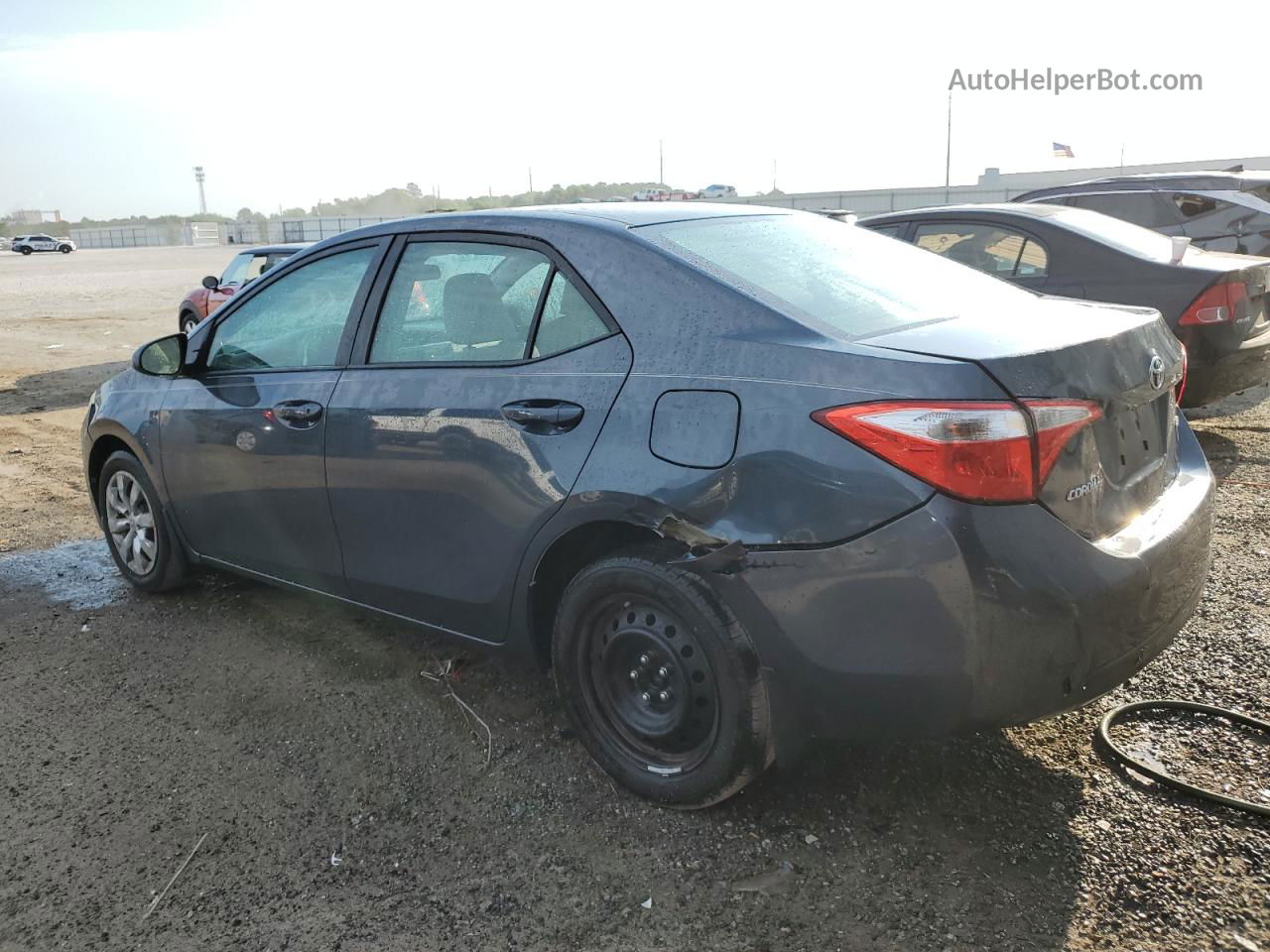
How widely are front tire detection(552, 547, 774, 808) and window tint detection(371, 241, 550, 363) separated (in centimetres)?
80

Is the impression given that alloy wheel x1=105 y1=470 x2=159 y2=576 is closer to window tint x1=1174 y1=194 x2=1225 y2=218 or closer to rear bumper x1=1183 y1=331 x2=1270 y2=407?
rear bumper x1=1183 y1=331 x2=1270 y2=407

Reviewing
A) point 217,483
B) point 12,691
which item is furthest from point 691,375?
point 12,691

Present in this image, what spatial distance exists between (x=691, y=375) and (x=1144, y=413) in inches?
49.2

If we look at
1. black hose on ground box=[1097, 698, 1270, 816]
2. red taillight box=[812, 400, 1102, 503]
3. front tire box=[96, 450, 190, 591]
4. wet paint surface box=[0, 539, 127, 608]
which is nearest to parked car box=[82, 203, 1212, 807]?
red taillight box=[812, 400, 1102, 503]

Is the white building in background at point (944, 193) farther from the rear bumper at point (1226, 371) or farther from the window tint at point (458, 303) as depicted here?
the window tint at point (458, 303)

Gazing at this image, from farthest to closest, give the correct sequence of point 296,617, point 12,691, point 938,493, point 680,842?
point 296,617
point 12,691
point 680,842
point 938,493

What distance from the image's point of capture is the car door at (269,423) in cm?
371

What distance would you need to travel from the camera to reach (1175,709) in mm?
3326

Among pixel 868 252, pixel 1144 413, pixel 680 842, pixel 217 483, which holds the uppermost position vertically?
pixel 868 252

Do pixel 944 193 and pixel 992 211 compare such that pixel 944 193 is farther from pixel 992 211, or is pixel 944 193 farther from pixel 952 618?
pixel 952 618

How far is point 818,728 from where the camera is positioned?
2.61 m

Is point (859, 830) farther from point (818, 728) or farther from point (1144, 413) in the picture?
point (1144, 413)

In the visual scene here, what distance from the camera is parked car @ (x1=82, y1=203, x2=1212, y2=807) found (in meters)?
2.39

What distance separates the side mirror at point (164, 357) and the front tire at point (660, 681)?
2.35 meters
